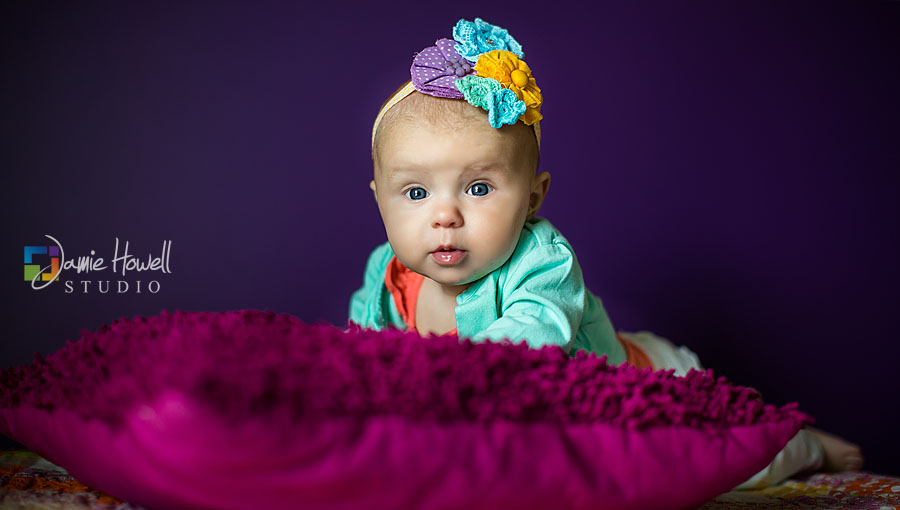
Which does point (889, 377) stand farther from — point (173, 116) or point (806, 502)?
point (173, 116)

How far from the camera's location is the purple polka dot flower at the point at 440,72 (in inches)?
46.1

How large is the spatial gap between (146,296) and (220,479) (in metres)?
1.36

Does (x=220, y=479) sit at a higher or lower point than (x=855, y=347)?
lower

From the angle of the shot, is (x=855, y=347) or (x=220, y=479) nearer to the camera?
(x=220, y=479)

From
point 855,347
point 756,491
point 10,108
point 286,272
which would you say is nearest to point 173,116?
point 10,108

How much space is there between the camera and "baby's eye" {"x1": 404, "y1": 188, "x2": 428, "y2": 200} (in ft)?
3.91

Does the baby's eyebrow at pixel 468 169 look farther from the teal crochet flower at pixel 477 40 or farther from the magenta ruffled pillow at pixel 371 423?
the magenta ruffled pillow at pixel 371 423

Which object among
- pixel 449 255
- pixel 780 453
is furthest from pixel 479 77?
pixel 780 453

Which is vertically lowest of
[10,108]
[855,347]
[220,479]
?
[220,479]

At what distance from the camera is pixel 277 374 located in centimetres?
65

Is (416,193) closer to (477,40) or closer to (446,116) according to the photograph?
(446,116)

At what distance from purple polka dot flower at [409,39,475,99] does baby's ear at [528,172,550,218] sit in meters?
0.23

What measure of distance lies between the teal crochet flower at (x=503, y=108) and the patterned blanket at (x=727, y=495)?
664 millimetres

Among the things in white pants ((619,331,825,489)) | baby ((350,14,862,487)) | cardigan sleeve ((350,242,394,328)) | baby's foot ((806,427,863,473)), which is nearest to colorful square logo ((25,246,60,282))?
cardigan sleeve ((350,242,394,328))
